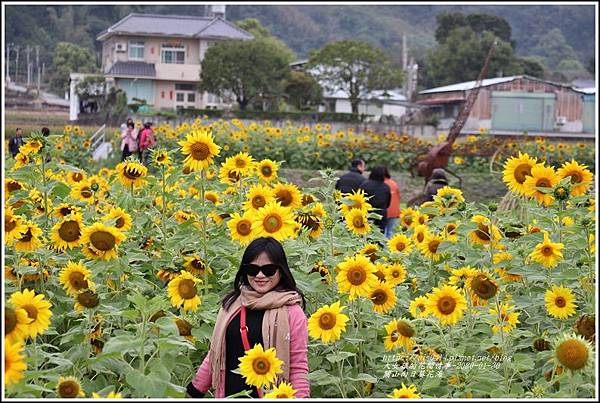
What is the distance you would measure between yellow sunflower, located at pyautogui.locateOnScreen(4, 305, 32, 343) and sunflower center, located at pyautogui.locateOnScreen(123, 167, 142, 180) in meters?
2.03

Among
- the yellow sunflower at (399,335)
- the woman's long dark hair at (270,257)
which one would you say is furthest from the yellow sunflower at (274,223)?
the yellow sunflower at (399,335)

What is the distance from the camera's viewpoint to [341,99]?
149 feet

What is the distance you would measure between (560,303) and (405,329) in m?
0.60

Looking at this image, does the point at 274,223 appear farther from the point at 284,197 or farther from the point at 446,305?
the point at 446,305

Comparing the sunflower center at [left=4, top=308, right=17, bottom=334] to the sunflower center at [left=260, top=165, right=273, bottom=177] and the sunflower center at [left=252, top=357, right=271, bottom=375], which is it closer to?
the sunflower center at [left=252, top=357, right=271, bottom=375]

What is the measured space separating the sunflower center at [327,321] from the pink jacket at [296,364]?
0.11 meters

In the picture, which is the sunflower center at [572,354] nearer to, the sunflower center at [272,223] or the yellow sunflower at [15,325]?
the sunflower center at [272,223]

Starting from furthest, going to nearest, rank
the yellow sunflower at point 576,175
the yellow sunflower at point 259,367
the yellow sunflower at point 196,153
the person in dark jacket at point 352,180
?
1. the person in dark jacket at point 352,180
2. the yellow sunflower at point 576,175
3. the yellow sunflower at point 196,153
4. the yellow sunflower at point 259,367

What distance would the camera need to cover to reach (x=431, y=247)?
14.1 feet

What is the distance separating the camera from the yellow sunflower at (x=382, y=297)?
3.46m

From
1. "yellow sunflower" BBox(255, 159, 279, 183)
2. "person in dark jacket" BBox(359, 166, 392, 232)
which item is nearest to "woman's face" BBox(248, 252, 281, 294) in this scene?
"yellow sunflower" BBox(255, 159, 279, 183)

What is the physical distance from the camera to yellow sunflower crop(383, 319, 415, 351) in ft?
10.5

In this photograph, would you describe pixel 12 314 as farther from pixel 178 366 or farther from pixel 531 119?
pixel 531 119

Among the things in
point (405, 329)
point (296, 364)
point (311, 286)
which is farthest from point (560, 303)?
point (296, 364)
